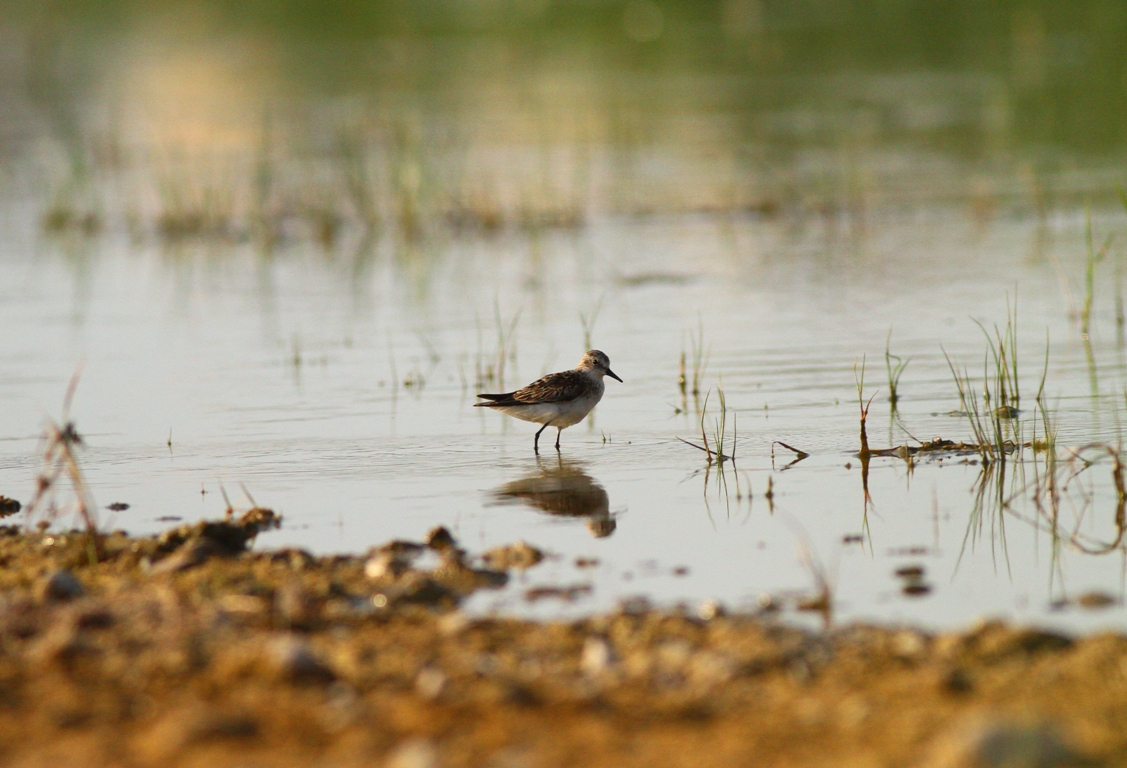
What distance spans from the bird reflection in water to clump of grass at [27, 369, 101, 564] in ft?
6.93

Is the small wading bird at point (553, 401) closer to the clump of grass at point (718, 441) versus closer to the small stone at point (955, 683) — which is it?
the clump of grass at point (718, 441)

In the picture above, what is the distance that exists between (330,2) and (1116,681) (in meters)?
47.4

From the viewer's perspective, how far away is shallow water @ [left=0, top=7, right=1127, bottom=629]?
7.09 m

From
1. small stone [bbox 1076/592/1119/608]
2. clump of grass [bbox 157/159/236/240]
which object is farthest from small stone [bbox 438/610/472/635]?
clump of grass [bbox 157/159/236/240]

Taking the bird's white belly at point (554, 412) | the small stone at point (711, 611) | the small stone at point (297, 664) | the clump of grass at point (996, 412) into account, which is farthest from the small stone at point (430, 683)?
the bird's white belly at point (554, 412)

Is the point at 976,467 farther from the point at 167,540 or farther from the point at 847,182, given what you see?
the point at 847,182

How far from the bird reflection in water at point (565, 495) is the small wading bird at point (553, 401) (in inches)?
18.4

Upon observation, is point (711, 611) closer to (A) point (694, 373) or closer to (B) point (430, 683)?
(B) point (430, 683)

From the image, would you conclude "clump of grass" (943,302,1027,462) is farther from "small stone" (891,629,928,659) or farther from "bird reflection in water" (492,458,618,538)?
"small stone" (891,629,928,659)

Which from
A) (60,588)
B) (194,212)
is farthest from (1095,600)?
(194,212)

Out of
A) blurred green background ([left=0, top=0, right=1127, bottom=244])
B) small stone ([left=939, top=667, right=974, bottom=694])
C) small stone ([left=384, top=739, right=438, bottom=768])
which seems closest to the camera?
small stone ([left=384, top=739, right=438, bottom=768])

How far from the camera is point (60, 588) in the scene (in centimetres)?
626

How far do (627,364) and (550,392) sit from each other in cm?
253

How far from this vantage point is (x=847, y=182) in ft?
67.2
